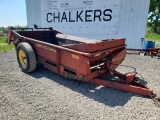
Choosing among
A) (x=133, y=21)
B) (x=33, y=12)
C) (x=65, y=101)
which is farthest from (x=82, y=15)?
(x=65, y=101)

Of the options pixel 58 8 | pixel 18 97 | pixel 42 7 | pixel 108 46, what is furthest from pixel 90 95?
pixel 42 7

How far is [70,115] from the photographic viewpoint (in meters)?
2.79

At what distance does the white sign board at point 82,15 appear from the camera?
8.83m

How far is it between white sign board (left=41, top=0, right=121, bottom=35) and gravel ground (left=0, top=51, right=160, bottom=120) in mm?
5136

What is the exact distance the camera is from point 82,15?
9.67 meters

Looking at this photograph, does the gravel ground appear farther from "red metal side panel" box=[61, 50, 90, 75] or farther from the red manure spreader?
"red metal side panel" box=[61, 50, 90, 75]

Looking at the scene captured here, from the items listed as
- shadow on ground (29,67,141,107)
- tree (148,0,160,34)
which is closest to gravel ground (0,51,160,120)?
shadow on ground (29,67,141,107)

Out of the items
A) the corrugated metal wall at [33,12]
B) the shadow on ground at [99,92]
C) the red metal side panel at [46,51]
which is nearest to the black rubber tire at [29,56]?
the red metal side panel at [46,51]

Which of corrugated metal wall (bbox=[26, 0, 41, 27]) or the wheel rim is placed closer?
the wheel rim

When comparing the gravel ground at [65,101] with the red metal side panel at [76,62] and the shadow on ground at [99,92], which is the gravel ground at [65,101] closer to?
the shadow on ground at [99,92]

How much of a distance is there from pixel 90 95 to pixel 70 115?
0.84 m

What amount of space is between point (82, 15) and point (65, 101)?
7334 millimetres

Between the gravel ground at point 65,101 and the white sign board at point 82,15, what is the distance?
5136 millimetres

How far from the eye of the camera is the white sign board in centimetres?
883
